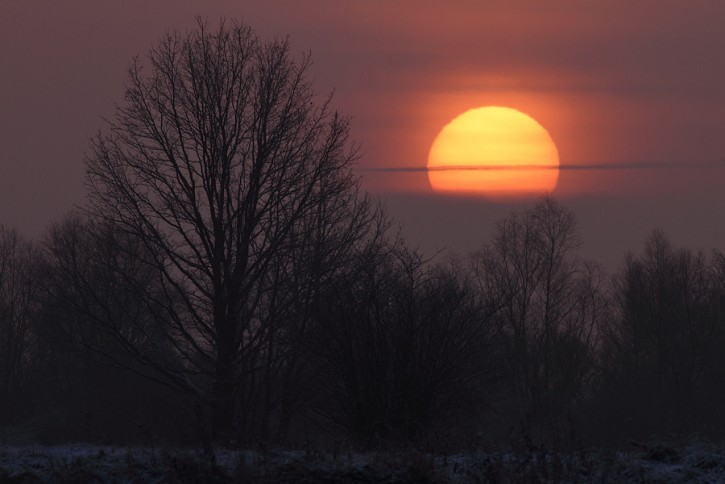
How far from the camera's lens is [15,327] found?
219 ft

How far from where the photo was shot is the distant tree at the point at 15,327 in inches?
2290

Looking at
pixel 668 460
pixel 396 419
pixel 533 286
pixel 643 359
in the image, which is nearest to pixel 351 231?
pixel 396 419

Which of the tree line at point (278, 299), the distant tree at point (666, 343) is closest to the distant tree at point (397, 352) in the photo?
the tree line at point (278, 299)

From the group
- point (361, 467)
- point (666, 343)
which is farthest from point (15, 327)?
point (361, 467)

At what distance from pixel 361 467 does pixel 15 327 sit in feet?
201

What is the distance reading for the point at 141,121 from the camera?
19.8 metres

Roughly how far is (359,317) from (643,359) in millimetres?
48435

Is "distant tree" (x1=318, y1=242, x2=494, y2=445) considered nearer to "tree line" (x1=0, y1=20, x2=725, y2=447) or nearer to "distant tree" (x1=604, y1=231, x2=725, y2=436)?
"tree line" (x1=0, y1=20, x2=725, y2=447)

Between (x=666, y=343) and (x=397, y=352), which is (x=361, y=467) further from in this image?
(x=666, y=343)

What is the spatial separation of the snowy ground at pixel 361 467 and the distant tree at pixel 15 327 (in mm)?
46086

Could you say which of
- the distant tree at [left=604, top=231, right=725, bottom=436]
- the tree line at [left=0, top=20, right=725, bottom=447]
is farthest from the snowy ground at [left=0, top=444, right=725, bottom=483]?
the distant tree at [left=604, top=231, right=725, bottom=436]

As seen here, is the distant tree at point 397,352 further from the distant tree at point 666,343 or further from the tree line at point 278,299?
the distant tree at point 666,343

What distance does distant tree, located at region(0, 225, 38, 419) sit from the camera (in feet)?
191

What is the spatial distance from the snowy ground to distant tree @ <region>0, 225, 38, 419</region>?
46.1m
